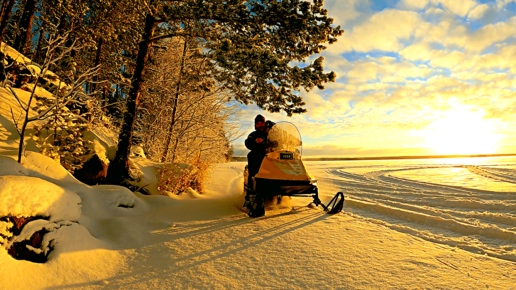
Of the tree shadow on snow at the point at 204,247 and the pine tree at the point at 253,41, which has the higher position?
the pine tree at the point at 253,41

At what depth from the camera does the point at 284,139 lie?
621 centimetres

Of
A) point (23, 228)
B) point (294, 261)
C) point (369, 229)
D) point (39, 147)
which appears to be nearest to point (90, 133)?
point (39, 147)

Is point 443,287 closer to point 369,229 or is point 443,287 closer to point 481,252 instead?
point 481,252

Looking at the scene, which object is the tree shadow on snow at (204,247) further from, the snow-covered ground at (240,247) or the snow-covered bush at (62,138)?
the snow-covered bush at (62,138)

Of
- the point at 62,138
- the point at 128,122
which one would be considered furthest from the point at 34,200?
the point at 128,122

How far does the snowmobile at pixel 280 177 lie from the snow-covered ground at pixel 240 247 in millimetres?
415

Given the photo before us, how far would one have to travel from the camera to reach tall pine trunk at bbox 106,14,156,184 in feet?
21.1

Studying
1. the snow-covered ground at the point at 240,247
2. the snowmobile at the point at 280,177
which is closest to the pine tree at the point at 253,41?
the snowmobile at the point at 280,177

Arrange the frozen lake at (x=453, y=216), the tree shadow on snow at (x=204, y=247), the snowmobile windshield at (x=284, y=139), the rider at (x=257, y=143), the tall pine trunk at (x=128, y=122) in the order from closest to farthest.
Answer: the tree shadow on snow at (x=204, y=247), the frozen lake at (x=453, y=216), the snowmobile windshield at (x=284, y=139), the rider at (x=257, y=143), the tall pine trunk at (x=128, y=122)

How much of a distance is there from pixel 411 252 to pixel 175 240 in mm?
3321

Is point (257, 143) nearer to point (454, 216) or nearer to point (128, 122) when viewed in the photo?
point (128, 122)

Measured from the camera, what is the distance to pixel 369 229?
4445 millimetres

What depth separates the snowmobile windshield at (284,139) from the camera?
6.04m

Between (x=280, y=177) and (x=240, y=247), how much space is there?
202 centimetres
